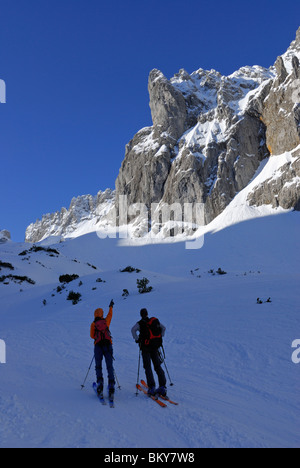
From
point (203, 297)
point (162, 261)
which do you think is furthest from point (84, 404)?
point (162, 261)

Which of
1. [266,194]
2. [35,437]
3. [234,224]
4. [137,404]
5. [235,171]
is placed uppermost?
[235,171]

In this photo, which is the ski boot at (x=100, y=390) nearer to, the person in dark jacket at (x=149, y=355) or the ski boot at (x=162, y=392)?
the person in dark jacket at (x=149, y=355)

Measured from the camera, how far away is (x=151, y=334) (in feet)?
21.5

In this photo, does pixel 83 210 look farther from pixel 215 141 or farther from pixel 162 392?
pixel 162 392

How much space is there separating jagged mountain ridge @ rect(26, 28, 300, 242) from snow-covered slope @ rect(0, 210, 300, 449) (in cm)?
4869

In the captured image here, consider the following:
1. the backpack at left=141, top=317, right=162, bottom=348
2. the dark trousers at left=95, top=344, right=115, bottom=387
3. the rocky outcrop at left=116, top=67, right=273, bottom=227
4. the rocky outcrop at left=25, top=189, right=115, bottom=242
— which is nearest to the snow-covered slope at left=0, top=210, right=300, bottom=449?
the dark trousers at left=95, top=344, right=115, bottom=387

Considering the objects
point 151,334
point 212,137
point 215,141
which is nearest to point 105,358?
point 151,334

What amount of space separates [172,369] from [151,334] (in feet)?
8.22

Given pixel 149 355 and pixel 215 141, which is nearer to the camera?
pixel 149 355

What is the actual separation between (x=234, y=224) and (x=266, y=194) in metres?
10.7

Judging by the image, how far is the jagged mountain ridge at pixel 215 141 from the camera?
209 feet
